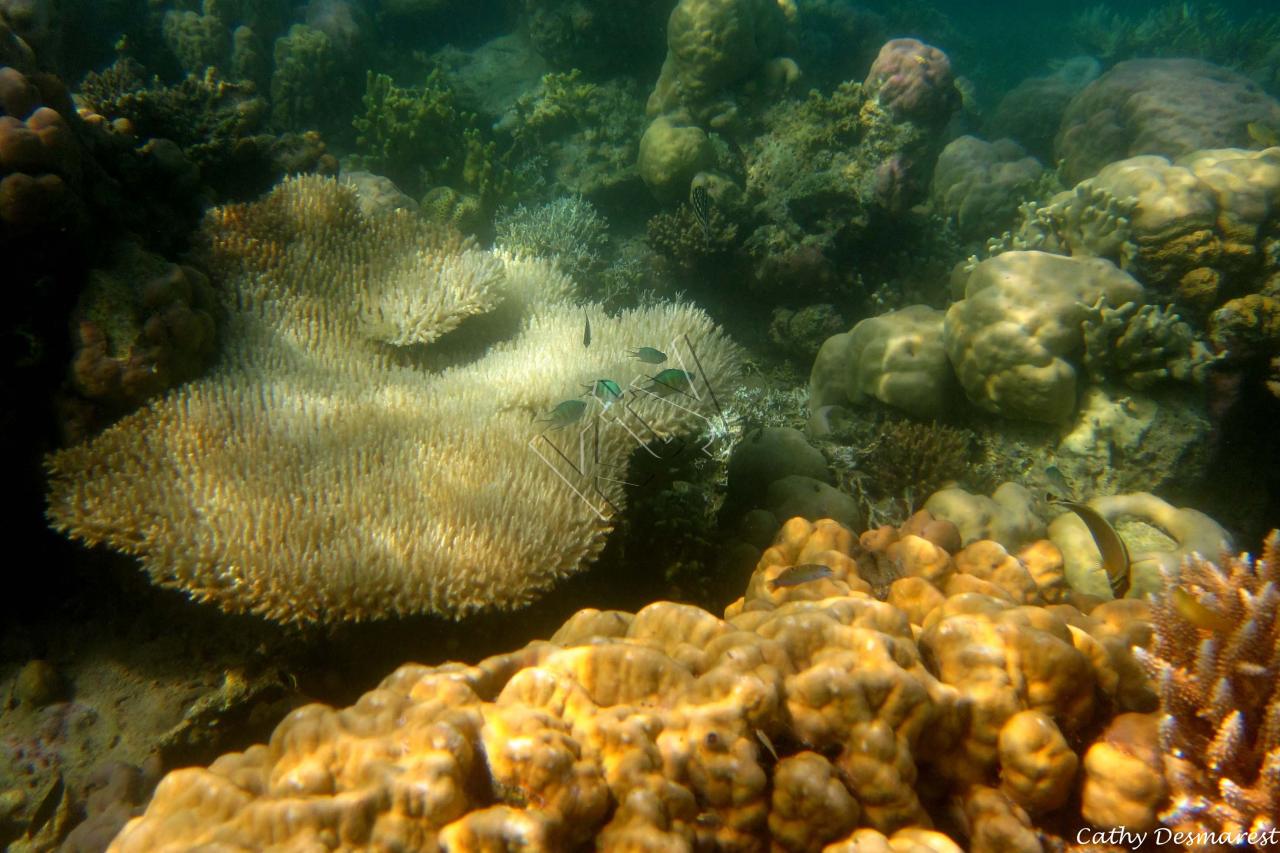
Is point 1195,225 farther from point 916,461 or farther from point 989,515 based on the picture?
point 989,515

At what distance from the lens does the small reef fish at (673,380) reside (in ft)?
11.7

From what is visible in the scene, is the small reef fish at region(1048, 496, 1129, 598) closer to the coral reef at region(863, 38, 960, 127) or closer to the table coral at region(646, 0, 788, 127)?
the coral reef at region(863, 38, 960, 127)

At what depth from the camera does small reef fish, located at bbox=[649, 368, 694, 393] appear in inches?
141

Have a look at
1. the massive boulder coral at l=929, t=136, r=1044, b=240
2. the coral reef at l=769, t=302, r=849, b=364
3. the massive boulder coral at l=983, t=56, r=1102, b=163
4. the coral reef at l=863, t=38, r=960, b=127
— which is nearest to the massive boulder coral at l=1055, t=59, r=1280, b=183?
the massive boulder coral at l=929, t=136, r=1044, b=240

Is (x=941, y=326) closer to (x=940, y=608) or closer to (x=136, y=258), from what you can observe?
(x=940, y=608)

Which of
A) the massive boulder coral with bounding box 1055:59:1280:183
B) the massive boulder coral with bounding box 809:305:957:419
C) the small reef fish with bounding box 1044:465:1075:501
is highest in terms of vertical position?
the massive boulder coral with bounding box 1055:59:1280:183

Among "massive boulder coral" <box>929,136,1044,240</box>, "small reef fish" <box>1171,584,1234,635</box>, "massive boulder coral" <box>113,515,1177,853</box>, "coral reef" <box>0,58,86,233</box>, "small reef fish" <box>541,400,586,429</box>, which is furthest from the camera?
"massive boulder coral" <box>929,136,1044,240</box>

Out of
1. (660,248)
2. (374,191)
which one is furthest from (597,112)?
(374,191)

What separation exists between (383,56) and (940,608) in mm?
13479

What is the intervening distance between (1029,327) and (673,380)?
111 inches

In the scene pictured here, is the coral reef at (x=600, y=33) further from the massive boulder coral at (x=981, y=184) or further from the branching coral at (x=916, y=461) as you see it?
the branching coral at (x=916, y=461)

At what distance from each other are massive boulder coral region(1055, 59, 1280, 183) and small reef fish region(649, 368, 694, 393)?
796 centimetres

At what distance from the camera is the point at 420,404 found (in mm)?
3988

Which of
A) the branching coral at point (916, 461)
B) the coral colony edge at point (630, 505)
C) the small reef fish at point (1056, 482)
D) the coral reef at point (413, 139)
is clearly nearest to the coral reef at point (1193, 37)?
the coral colony edge at point (630, 505)
